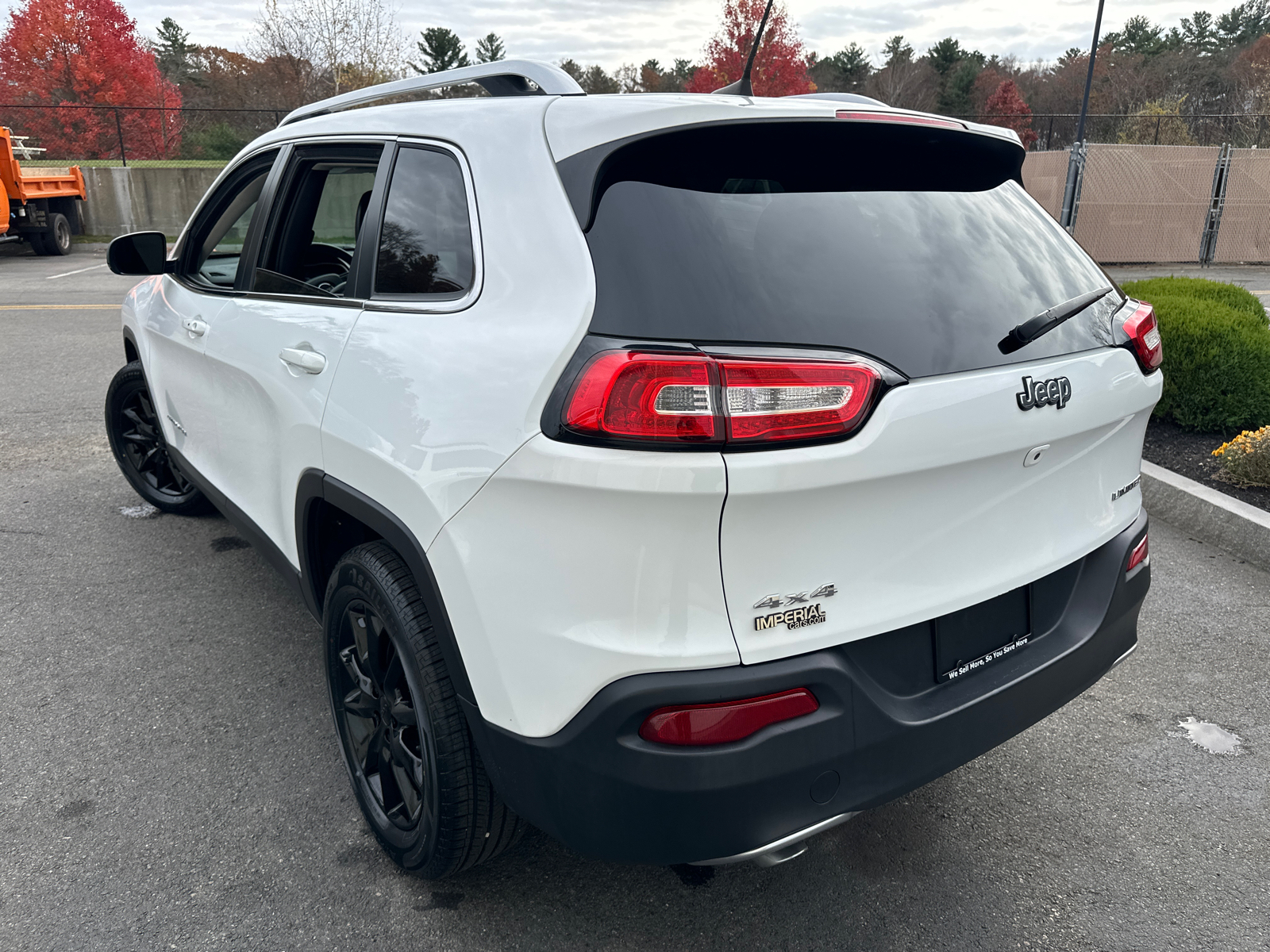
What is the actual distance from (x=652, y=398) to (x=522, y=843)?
144 cm

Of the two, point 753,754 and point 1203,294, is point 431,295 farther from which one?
point 1203,294

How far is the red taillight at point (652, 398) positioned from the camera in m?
1.58

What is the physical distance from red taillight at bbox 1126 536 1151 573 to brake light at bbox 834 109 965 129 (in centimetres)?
111

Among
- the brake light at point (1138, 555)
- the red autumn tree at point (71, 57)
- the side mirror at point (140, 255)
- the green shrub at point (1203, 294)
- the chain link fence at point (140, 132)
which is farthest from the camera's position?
the red autumn tree at point (71, 57)

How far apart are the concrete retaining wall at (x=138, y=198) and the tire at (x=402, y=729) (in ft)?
72.2

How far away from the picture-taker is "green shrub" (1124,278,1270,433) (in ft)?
18.0

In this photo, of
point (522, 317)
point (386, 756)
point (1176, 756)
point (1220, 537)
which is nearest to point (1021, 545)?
point (522, 317)

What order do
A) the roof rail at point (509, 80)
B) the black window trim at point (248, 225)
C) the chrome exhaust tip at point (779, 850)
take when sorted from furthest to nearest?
the black window trim at point (248, 225) < the roof rail at point (509, 80) < the chrome exhaust tip at point (779, 850)

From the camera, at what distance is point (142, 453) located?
4785 mm

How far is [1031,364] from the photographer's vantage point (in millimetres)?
1915

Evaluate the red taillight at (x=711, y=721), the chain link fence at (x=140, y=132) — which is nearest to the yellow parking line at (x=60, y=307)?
the red taillight at (x=711, y=721)

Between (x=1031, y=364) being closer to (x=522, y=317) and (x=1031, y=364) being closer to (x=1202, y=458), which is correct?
(x=522, y=317)

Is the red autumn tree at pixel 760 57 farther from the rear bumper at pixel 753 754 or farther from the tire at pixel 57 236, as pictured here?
the rear bumper at pixel 753 754

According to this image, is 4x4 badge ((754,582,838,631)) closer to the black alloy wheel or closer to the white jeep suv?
the white jeep suv
